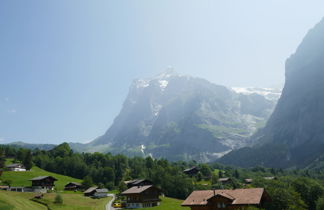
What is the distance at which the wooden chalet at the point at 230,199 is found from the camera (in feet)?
210

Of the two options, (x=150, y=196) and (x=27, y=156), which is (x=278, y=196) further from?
(x=27, y=156)

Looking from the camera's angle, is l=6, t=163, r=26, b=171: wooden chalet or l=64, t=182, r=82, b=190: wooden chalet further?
l=6, t=163, r=26, b=171: wooden chalet

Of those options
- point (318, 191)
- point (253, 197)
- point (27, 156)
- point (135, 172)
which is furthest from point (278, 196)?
point (27, 156)

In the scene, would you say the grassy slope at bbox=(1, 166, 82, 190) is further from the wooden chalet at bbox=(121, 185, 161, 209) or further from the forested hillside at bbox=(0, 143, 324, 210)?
the wooden chalet at bbox=(121, 185, 161, 209)

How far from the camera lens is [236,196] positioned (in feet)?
223

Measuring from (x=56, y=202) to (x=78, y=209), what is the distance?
407 inches

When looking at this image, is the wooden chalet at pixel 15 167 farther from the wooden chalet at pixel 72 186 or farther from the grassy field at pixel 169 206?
the grassy field at pixel 169 206

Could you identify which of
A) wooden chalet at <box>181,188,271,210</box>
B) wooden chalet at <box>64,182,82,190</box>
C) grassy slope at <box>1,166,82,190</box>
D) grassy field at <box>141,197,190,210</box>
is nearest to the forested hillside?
wooden chalet at <box>64,182,82,190</box>

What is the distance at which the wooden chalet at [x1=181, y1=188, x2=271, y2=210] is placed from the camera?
6394cm

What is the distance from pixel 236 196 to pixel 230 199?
1684 millimetres

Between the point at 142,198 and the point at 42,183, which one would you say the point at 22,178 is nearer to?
the point at 42,183

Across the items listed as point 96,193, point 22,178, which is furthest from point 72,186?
point 22,178

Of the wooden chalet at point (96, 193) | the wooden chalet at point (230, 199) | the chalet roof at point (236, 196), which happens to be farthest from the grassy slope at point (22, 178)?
the wooden chalet at point (230, 199)

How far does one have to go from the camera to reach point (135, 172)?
18262 centimetres
